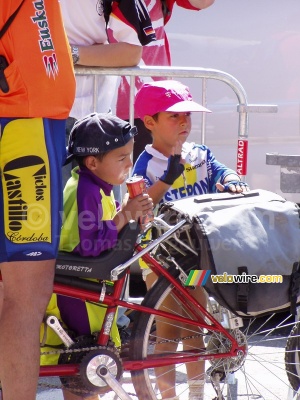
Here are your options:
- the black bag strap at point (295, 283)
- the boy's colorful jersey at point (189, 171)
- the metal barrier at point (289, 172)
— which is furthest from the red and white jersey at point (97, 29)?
the black bag strap at point (295, 283)

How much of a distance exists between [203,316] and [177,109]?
934 millimetres

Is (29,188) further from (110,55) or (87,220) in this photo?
(110,55)

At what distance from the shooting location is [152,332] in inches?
165

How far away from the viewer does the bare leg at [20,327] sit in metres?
3.41

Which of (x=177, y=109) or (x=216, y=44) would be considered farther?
(x=216, y=44)

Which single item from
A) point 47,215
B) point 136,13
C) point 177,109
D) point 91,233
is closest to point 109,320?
point 91,233

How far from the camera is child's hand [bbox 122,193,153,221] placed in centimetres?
375

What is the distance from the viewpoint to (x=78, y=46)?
4648mm

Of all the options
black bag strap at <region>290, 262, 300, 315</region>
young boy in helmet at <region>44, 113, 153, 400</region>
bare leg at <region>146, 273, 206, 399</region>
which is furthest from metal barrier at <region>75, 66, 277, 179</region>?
black bag strap at <region>290, 262, 300, 315</region>

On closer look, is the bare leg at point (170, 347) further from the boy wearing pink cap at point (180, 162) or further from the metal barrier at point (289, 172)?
the metal barrier at point (289, 172)

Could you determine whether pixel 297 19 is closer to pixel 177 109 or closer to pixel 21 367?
pixel 177 109

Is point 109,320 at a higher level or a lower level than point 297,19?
lower

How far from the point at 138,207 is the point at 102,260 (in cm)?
26

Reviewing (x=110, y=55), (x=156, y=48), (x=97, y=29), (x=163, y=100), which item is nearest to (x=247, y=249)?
(x=163, y=100)
